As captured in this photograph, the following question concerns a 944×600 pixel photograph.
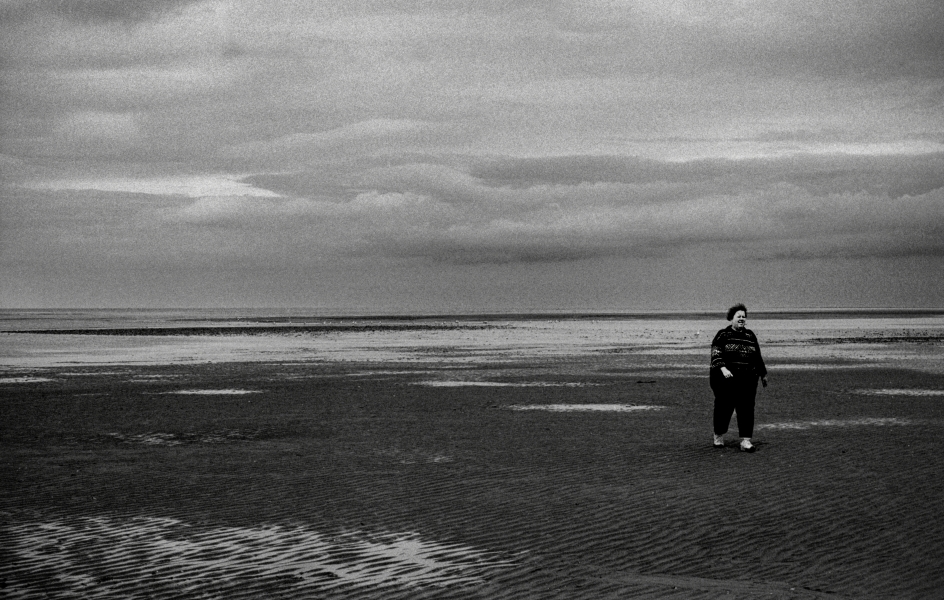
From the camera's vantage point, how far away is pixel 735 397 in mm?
16453

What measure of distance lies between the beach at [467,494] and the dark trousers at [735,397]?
20.0 inches

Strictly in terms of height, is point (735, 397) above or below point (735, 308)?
below

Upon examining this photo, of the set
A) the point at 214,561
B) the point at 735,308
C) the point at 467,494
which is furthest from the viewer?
the point at 735,308

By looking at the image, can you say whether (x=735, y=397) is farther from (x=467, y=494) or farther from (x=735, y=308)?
(x=467, y=494)

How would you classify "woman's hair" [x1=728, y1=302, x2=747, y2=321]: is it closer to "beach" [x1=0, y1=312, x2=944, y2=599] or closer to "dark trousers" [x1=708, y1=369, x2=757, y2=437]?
"dark trousers" [x1=708, y1=369, x2=757, y2=437]

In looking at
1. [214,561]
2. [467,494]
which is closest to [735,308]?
[467,494]

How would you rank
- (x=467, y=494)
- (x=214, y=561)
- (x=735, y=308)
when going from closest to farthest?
(x=214, y=561) < (x=467, y=494) < (x=735, y=308)

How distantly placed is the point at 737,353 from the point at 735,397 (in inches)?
28.3

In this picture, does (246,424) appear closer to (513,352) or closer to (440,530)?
(440,530)

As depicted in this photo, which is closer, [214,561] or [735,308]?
[214,561]

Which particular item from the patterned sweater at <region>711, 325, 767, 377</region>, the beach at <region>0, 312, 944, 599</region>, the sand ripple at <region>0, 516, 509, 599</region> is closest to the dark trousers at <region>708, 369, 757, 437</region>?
the patterned sweater at <region>711, 325, 767, 377</region>

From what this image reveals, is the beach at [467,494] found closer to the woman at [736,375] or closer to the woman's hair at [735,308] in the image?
the woman at [736,375]

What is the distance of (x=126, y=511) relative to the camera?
1152 cm

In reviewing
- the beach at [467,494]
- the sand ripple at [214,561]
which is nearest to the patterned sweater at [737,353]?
the beach at [467,494]
